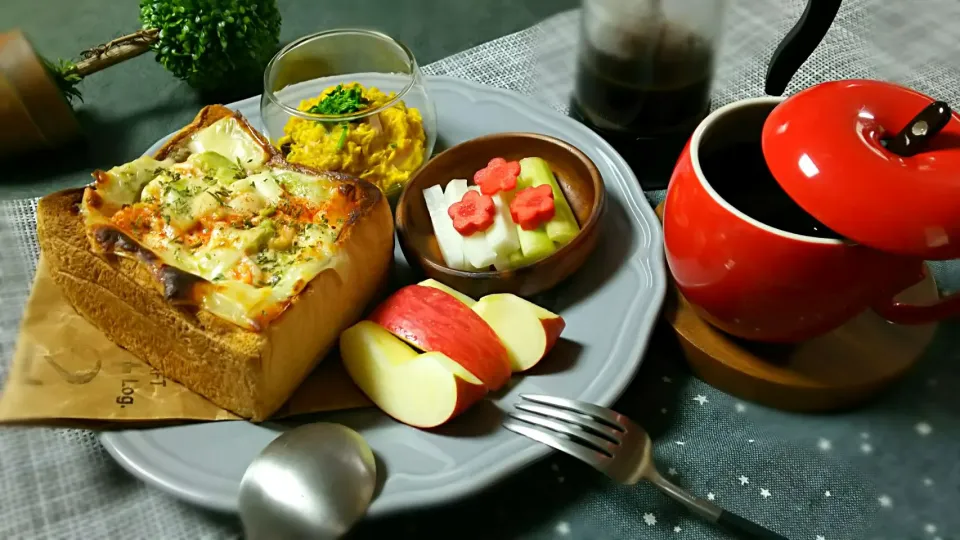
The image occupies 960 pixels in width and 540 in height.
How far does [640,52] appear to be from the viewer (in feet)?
4.62

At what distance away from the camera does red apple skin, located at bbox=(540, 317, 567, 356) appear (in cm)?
119

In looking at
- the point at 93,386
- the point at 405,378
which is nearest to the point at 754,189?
the point at 405,378

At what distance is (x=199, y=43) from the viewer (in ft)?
5.58

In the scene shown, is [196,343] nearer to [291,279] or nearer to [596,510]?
[291,279]

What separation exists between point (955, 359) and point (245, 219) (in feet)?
3.79

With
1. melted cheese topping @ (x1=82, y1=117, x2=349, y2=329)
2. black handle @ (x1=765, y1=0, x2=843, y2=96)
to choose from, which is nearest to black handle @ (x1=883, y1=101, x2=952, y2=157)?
black handle @ (x1=765, y1=0, x2=843, y2=96)

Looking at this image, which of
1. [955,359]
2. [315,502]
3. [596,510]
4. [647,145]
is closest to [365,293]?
[315,502]

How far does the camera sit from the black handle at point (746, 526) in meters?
1.00

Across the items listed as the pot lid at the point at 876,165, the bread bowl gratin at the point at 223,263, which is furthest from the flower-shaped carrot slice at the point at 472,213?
the pot lid at the point at 876,165

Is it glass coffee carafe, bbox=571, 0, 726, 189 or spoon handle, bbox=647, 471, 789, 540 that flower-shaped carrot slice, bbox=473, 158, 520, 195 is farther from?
spoon handle, bbox=647, 471, 789, 540

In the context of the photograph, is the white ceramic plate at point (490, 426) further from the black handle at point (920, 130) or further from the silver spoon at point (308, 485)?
the black handle at point (920, 130)

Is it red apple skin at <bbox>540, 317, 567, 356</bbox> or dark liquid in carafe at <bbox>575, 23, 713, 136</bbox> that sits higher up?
dark liquid in carafe at <bbox>575, 23, 713, 136</bbox>

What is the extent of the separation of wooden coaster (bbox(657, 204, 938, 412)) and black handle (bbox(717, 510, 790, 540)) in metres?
0.23

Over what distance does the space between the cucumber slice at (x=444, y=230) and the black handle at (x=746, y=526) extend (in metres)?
0.58
